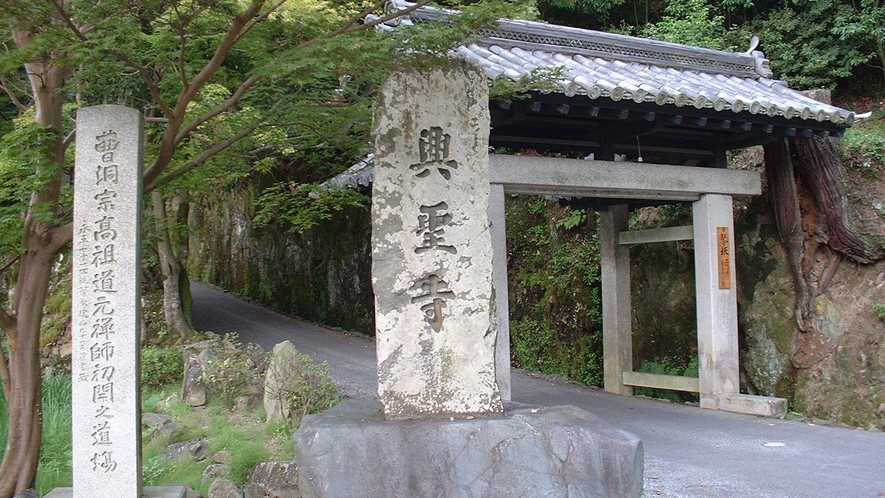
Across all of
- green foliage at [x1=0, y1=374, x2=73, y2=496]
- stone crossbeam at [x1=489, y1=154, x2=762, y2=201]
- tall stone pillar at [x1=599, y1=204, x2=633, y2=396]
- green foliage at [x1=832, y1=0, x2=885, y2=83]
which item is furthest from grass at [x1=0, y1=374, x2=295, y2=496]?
green foliage at [x1=832, y1=0, x2=885, y2=83]

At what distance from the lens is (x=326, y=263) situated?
15430mm

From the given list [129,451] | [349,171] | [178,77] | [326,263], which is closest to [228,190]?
[326,263]

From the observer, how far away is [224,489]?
5.99 m

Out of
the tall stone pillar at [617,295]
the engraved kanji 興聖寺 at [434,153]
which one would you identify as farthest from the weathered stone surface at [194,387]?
the tall stone pillar at [617,295]

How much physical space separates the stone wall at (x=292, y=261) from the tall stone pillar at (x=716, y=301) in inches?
280

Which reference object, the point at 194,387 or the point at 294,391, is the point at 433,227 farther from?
the point at 194,387

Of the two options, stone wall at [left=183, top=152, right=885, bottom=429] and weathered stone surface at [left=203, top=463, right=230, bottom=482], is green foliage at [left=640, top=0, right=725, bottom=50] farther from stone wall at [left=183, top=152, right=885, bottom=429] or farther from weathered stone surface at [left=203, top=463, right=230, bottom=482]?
weathered stone surface at [left=203, top=463, right=230, bottom=482]

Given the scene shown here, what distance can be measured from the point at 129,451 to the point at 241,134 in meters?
2.56

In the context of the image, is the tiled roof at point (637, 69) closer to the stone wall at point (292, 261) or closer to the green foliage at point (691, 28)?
the green foliage at point (691, 28)

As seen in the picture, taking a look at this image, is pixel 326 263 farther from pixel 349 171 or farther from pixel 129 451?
pixel 129 451

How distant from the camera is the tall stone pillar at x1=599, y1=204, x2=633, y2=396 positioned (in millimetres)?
10242

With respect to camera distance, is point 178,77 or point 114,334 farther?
point 178,77

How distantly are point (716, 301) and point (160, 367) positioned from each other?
7.20m

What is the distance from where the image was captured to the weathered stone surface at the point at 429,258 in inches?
195
